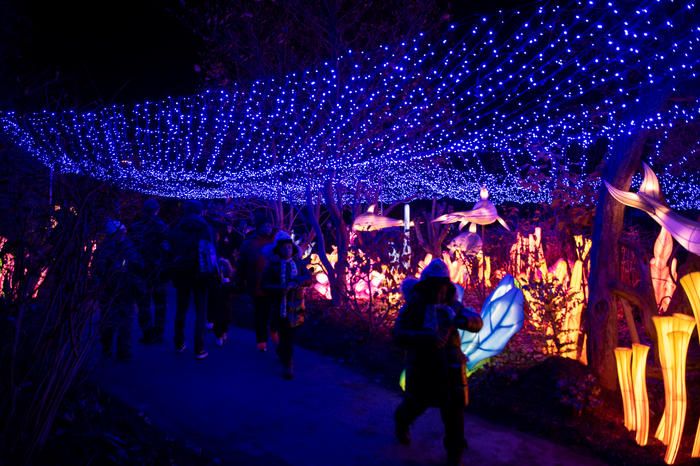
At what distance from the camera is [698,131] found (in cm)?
952

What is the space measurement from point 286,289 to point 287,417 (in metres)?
1.56

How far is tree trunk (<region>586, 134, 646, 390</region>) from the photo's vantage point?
525 cm

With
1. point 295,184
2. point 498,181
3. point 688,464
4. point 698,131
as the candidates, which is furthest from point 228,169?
point 688,464

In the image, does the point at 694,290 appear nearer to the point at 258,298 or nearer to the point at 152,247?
the point at 258,298

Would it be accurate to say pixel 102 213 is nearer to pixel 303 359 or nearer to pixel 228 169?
pixel 303 359

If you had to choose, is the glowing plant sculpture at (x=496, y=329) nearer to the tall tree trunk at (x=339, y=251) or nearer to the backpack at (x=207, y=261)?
the backpack at (x=207, y=261)

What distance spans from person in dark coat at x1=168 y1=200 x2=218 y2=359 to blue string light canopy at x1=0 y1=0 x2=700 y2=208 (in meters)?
0.78

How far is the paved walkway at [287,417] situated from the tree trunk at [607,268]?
3.48ft

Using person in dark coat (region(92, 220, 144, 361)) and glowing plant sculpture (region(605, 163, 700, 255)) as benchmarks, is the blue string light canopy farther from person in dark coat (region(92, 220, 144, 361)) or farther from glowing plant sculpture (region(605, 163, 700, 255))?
glowing plant sculpture (region(605, 163, 700, 255))

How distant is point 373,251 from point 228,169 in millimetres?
6117

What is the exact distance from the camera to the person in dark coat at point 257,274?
273 inches

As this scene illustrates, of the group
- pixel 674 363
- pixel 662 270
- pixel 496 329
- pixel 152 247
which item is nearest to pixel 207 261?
pixel 152 247

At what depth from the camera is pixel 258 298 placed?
6.95 metres

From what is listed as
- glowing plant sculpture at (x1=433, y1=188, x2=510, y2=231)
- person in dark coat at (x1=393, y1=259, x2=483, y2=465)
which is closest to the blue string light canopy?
glowing plant sculpture at (x1=433, y1=188, x2=510, y2=231)
